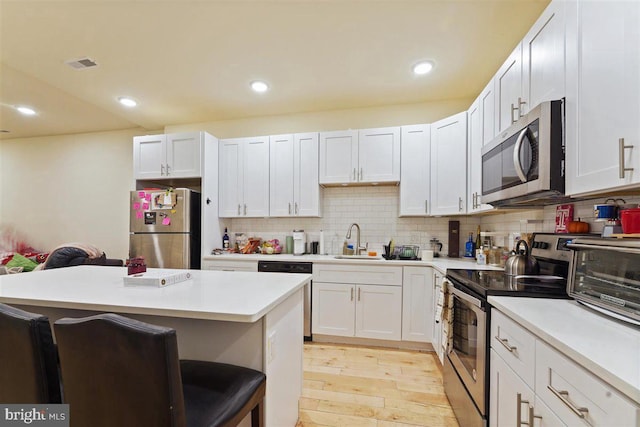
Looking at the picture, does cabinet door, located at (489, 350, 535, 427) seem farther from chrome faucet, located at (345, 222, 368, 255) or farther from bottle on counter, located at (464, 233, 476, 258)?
chrome faucet, located at (345, 222, 368, 255)

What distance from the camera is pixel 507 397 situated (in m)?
1.14

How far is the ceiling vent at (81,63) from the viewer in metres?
2.46

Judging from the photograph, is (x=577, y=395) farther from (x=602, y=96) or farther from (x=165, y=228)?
(x=165, y=228)

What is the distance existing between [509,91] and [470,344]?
5.40 ft

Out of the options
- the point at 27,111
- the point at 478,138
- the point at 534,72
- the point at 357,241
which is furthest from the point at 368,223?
the point at 27,111

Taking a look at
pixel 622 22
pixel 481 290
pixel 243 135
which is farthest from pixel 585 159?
pixel 243 135

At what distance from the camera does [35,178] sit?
4730 millimetres

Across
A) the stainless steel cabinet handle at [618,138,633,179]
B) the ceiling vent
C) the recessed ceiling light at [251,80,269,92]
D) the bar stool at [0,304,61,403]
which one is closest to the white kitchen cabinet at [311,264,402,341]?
the stainless steel cabinet handle at [618,138,633,179]

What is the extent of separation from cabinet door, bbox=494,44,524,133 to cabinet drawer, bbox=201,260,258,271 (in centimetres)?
261

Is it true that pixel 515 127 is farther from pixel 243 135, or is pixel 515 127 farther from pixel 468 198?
pixel 243 135

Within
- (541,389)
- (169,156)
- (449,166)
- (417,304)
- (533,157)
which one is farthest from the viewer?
(169,156)

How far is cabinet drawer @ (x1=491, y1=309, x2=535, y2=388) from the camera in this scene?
98cm

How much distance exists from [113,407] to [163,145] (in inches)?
130

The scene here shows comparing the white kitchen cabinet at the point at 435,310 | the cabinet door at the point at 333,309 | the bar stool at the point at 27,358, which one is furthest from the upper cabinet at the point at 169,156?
the white kitchen cabinet at the point at 435,310
